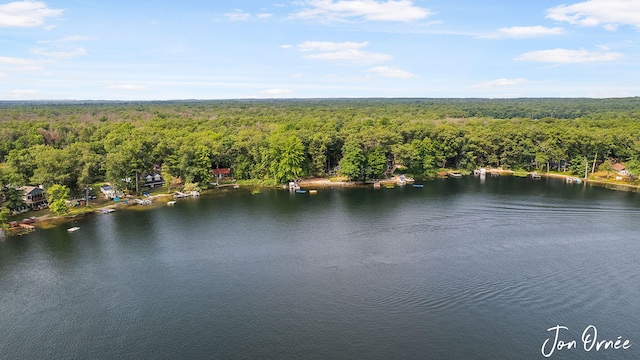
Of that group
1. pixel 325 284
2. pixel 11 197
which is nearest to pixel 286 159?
pixel 11 197

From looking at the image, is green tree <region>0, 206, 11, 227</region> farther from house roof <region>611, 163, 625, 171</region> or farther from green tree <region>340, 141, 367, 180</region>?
house roof <region>611, 163, 625, 171</region>

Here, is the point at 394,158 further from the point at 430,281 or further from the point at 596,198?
the point at 430,281

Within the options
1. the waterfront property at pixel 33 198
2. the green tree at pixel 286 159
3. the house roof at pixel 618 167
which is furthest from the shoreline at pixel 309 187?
the house roof at pixel 618 167

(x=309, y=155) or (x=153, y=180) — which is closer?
(x=153, y=180)

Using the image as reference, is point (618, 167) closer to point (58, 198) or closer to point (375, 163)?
point (375, 163)

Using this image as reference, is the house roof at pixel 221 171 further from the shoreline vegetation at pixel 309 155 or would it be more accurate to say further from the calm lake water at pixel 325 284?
the calm lake water at pixel 325 284

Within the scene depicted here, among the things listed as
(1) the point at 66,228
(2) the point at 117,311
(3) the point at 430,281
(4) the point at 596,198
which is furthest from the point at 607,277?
(1) the point at 66,228

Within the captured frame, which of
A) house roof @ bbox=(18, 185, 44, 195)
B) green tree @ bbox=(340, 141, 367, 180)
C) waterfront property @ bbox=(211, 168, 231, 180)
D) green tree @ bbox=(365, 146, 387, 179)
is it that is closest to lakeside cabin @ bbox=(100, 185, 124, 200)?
house roof @ bbox=(18, 185, 44, 195)
